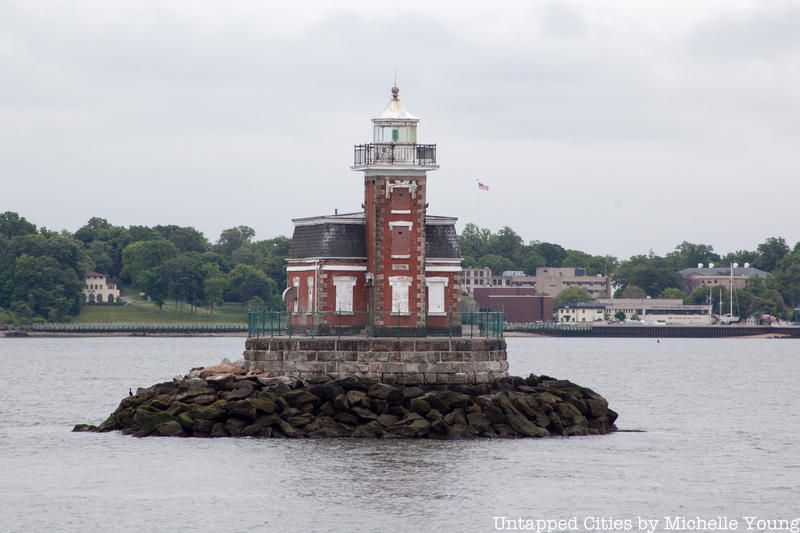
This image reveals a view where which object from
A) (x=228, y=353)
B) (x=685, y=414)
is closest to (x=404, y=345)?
(x=685, y=414)

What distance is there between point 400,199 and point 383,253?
1985 millimetres

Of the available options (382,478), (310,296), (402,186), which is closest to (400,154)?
(402,186)

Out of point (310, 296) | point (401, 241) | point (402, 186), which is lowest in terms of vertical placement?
point (310, 296)

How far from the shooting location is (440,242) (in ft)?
191

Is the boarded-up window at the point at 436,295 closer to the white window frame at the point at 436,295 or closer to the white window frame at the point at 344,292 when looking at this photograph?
the white window frame at the point at 436,295

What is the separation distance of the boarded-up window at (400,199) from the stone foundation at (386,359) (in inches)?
196

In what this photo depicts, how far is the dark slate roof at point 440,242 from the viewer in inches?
2286

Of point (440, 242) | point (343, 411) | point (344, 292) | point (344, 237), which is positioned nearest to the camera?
point (343, 411)

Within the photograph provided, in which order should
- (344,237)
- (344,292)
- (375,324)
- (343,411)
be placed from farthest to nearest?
(344,237), (344,292), (375,324), (343,411)

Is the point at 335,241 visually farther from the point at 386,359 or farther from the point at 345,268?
the point at 386,359

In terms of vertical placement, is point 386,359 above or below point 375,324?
below

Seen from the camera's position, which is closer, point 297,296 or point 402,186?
point 402,186

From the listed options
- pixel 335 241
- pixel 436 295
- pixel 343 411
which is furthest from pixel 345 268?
pixel 343 411

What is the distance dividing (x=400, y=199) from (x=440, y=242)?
2647 millimetres
